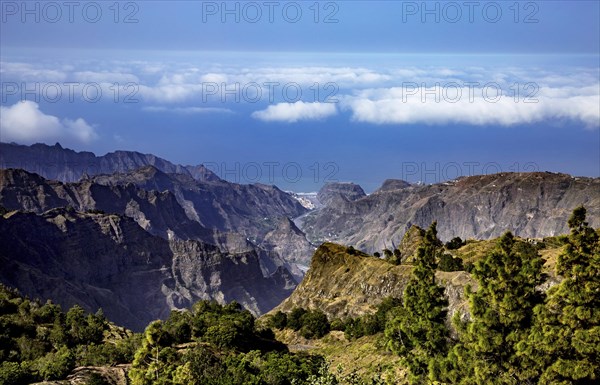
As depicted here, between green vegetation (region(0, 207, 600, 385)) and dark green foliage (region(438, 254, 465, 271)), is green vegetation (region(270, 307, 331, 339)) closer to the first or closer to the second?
green vegetation (region(0, 207, 600, 385))

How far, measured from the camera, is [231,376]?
67.8 metres

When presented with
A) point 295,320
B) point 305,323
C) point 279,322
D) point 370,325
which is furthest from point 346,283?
point 370,325

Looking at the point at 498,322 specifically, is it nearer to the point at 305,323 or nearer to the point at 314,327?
the point at 314,327

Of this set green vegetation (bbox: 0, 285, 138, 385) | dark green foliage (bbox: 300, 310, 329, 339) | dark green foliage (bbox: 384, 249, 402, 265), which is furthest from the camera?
dark green foliage (bbox: 384, 249, 402, 265)

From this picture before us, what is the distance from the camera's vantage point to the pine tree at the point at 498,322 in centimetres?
5269

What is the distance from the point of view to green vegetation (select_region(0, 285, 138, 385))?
68.5m

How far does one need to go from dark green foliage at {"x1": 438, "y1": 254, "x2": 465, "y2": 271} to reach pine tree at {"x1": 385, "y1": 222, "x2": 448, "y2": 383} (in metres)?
42.3

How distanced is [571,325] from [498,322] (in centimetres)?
551

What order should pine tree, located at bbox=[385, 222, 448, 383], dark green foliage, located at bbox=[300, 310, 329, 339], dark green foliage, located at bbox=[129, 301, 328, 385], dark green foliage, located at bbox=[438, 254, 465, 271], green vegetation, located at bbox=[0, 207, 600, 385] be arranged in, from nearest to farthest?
green vegetation, located at bbox=[0, 207, 600, 385] → pine tree, located at bbox=[385, 222, 448, 383] → dark green foliage, located at bbox=[129, 301, 328, 385] → dark green foliage, located at bbox=[300, 310, 329, 339] → dark green foliage, located at bbox=[438, 254, 465, 271]

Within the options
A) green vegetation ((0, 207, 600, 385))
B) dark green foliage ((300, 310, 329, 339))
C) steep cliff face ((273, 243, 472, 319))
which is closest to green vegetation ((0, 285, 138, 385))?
green vegetation ((0, 207, 600, 385))

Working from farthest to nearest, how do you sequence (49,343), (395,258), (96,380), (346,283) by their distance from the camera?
(395,258) → (346,283) → (49,343) → (96,380)

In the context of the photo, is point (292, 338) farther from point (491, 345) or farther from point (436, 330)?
point (491, 345)

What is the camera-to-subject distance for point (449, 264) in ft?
348

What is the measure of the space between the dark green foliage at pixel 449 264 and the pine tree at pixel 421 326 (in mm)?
A: 42335
